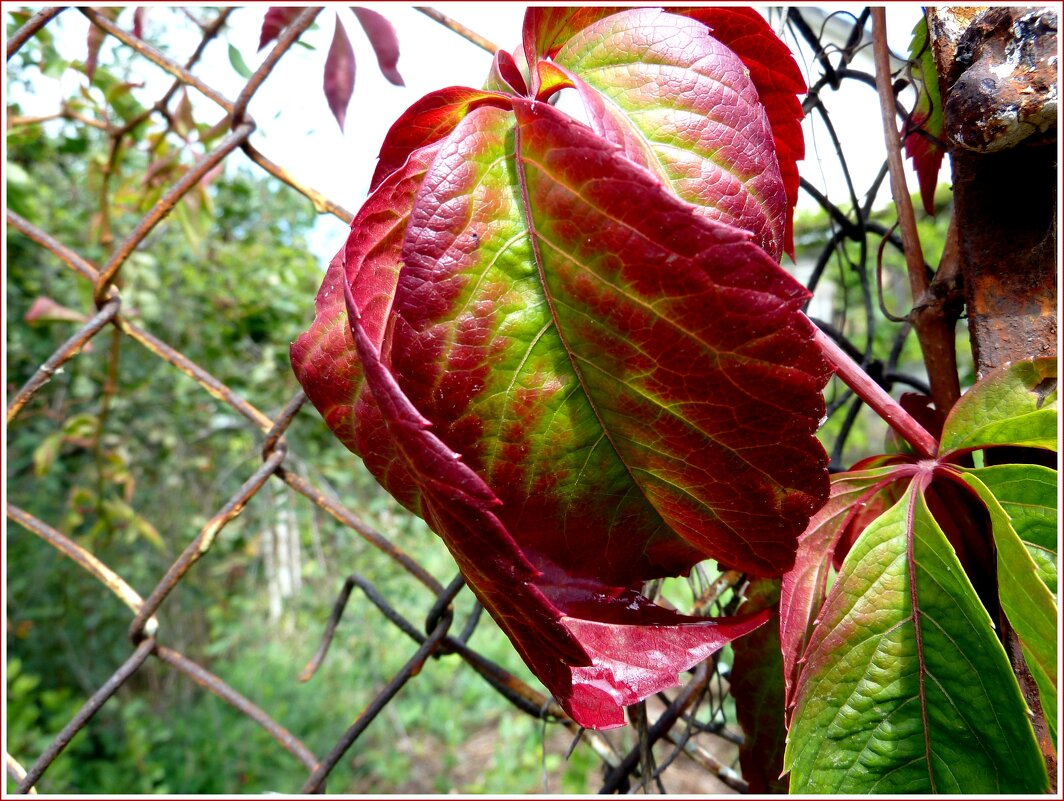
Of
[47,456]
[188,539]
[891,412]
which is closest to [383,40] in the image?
[891,412]

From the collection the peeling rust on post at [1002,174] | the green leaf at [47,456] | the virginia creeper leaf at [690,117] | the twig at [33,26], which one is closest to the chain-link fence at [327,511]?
the twig at [33,26]

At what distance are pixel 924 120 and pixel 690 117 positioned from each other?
24 centimetres

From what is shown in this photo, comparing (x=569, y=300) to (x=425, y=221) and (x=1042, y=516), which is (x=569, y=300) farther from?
(x=1042, y=516)

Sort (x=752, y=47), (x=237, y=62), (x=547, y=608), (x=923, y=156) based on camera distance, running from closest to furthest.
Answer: (x=547, y=608)
(x=752, y=47)
(x=923, y=156)
(x=237, y=62)

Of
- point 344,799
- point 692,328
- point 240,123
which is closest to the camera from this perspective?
point 692,328

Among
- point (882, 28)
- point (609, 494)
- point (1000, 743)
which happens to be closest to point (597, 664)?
point (609, 494)

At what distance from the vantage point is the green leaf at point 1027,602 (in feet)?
0.95

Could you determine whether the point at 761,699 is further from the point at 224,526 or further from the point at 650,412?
the point at 224,526

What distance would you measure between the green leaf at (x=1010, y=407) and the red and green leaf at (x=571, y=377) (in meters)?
0.12

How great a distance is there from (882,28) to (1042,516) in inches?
12.3

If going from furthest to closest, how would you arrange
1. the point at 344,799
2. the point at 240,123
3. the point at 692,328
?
the point at 240,123 → the point at 344,799 → the point at 692,328

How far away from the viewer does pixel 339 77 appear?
631 mm

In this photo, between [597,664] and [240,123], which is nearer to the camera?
[597,664]

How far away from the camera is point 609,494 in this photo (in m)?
0.31
